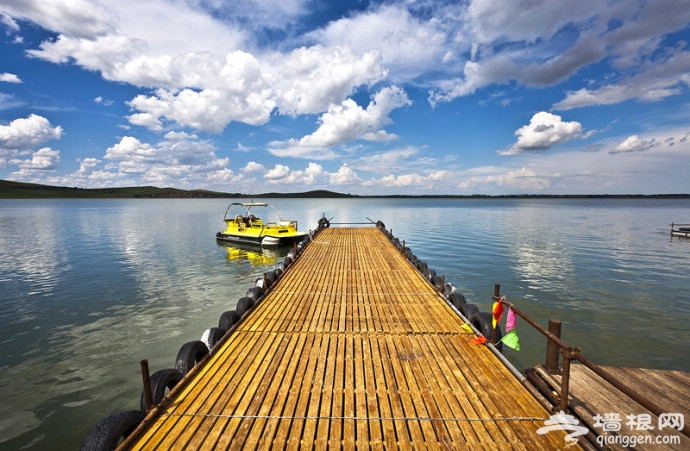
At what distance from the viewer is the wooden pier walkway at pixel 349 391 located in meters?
4.74

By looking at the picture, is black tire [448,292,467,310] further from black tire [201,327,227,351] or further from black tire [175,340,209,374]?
black tire [175,340,209,374]

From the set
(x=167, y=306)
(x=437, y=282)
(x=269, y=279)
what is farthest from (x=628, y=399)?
(x=167, y=306)

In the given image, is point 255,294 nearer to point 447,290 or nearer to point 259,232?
point 447,290

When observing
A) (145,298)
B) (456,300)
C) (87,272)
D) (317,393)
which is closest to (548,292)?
(456,300)

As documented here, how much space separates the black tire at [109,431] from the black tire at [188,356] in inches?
60.2

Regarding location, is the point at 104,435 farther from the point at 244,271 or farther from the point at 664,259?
the point at 664,259

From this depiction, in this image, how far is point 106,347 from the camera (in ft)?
37.3

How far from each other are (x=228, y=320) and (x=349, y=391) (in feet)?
15.0

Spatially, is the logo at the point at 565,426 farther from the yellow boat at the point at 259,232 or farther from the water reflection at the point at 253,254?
the yellow boat at the point at 259,232

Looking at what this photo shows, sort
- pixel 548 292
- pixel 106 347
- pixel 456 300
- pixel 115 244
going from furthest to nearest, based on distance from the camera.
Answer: pixel 115 244
pixel 548 292
pixel 106 347
pixel 456 300

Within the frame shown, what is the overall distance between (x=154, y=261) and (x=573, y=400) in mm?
29375

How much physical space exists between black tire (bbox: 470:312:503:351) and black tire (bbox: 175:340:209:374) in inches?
284

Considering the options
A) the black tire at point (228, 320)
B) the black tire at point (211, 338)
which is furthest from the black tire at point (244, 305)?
the black tire at point (211, 338)

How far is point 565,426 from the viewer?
4945 millimetres
